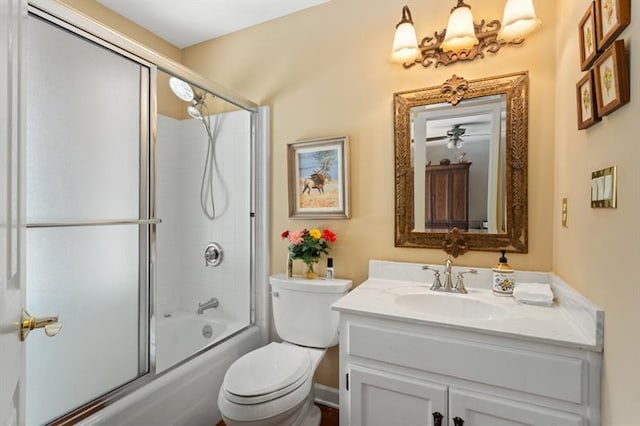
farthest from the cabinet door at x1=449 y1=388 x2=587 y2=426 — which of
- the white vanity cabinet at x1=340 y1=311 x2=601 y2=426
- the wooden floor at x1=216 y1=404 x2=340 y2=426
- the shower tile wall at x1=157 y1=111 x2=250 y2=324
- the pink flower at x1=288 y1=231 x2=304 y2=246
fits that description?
the shower tile wall at x1=157 y1=111 x2=250 y2=324

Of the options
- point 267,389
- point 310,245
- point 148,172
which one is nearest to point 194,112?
point 148,172

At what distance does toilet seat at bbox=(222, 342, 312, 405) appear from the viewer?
1258 millimetres

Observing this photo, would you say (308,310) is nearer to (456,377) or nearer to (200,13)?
(456,377)

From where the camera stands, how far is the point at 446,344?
1.11 meters

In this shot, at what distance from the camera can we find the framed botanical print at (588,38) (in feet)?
3.08

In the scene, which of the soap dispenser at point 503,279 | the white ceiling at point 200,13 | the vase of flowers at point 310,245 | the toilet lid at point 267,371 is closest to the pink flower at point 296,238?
the vase of flowers at point 310,245

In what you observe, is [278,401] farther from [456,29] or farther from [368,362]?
[456,29]

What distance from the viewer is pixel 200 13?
2004 mm

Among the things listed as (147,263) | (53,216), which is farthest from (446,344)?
(53,216)

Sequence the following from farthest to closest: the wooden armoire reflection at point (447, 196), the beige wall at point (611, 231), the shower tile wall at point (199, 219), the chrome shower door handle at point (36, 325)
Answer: the shower tile wall at point (199, 219)
the wooden armoire reflection at point (447, 196)
the beige wall at point (611, 231)
the chrome shower door handle at point (36, 325)

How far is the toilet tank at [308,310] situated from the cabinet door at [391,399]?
0.41 meters

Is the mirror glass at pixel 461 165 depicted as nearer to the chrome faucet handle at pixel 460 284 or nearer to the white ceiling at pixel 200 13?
the chrome faucet handle at pixel 460 284

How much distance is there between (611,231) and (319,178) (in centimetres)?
135

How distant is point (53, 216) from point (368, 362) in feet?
4.54
